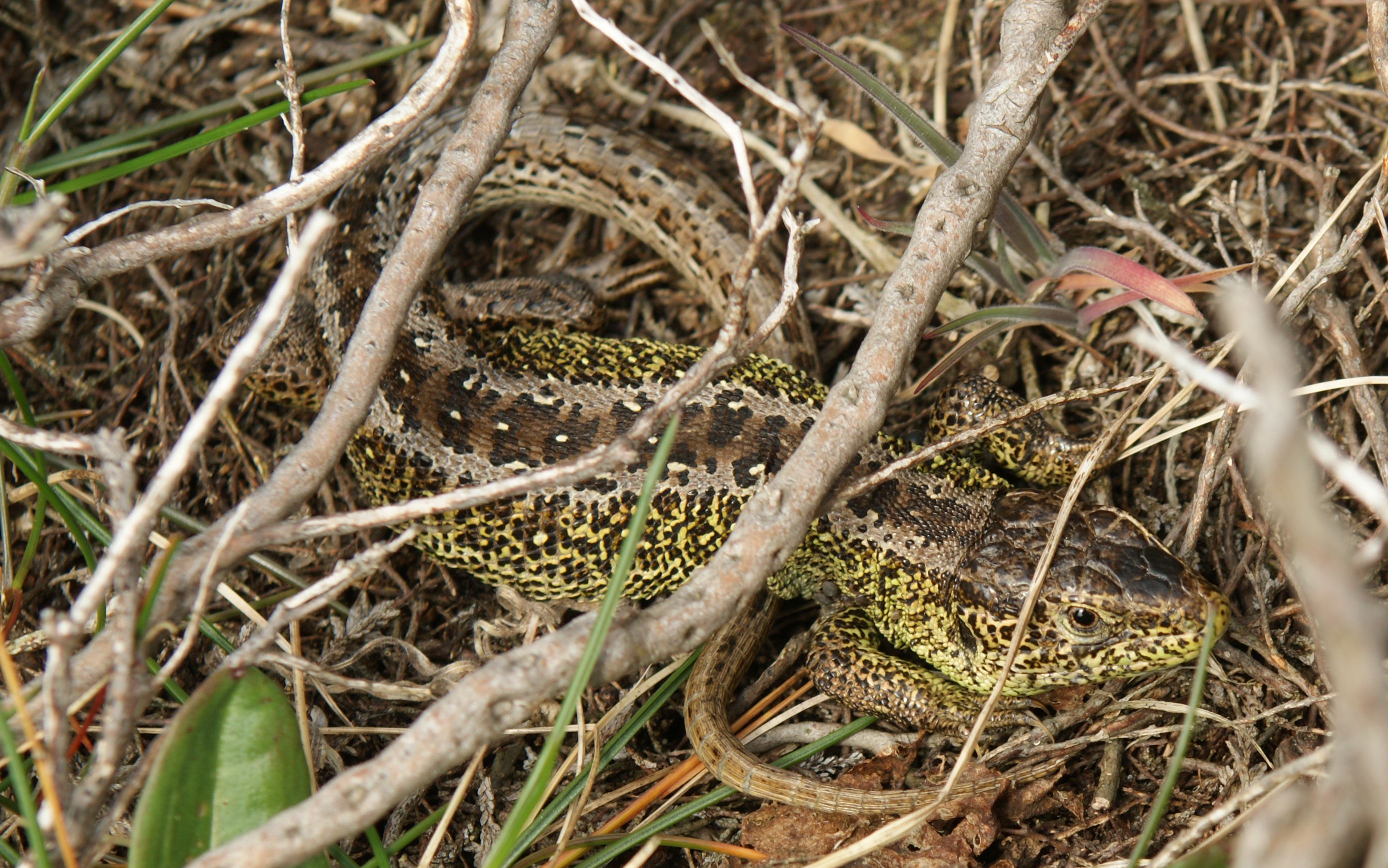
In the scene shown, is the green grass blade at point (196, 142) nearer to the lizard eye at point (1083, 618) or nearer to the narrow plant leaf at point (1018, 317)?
the narrow plant leaf at point (1018, 317)

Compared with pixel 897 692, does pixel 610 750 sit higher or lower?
lower

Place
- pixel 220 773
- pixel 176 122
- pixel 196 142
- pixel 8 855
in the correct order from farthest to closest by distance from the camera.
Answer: pixel 176 122 < pixel 196 142 < pixel 8 855 < pixel 220 773

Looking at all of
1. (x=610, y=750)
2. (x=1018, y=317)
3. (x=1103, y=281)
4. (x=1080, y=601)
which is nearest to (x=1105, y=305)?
(x=1103, y=281)

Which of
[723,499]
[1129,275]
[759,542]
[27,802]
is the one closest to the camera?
[27,802]

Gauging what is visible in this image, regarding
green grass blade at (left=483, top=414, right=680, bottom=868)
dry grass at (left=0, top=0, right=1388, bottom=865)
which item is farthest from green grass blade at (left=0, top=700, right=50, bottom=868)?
green grass blade at (left=483, top=414, right=680, bottom=868)

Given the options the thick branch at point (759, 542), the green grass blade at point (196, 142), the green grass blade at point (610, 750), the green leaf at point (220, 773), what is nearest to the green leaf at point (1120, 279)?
the thick branch at point (759, 542)

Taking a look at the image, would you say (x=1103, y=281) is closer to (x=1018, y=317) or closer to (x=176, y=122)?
(x=1018, y=317)
